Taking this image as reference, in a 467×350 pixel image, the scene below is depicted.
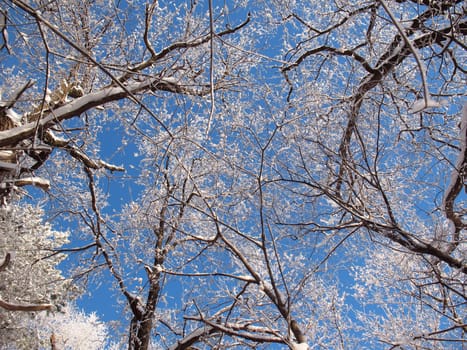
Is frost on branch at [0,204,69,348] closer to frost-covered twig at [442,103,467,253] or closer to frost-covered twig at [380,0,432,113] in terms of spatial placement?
frost-covered twig at [442,103,467,253]

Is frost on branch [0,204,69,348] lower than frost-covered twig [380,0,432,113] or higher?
higher

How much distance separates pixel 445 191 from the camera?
3.36m

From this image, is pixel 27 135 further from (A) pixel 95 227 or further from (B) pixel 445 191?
(B) pixel 445 191

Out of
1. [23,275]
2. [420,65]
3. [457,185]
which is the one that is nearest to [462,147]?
[457,185]

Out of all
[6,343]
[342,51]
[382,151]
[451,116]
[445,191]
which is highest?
[6,343]

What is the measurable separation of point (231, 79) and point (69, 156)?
359 cm

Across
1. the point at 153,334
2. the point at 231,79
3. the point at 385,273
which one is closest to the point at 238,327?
the point at 385,273

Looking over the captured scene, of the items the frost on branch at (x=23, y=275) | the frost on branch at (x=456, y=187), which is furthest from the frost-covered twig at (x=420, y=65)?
the frost on branch at (x=23, y=275)

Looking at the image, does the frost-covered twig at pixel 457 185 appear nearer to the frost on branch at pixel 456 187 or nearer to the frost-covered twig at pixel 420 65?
the frost on branch at pixel 456 187

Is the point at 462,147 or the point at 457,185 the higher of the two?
the point at 462,147

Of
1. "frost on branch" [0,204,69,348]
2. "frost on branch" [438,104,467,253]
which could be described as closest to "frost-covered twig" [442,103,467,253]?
"frost on branch" [438,104,467,253]

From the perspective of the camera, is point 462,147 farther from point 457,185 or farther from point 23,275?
point 23,275

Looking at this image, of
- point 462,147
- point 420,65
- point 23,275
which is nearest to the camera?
point 420,65

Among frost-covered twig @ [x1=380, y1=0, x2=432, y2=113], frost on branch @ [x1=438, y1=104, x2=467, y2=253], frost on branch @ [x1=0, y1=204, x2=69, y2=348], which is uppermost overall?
frost on branch @ [x1=0, y1=204, x2=69, y2=348]
